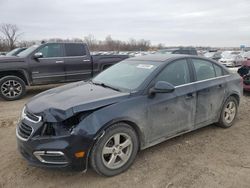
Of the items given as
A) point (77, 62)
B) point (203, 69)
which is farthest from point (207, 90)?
point (77, 62)

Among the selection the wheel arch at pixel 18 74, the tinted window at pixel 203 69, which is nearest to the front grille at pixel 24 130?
the tinted window at pixel 203 69

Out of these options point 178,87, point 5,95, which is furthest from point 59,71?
point 178,87

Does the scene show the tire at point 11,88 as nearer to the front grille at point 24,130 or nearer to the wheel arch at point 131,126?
the front grille at point 24,130

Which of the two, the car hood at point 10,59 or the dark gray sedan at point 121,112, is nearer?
the dark gray sedan at point 121,112

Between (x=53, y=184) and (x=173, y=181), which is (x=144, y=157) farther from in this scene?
(x=53, y=184)

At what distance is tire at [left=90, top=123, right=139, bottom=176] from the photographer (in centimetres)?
281

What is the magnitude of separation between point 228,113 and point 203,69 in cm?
114

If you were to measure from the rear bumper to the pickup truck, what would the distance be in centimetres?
510

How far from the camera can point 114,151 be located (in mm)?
2982

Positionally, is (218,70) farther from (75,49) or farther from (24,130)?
(75,49)

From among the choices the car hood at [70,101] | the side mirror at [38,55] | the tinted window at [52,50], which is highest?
the tinted window at [52,50]

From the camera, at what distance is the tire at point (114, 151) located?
9.23 feet

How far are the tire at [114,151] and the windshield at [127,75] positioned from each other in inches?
26.3

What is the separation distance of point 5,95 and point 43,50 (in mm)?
1965
